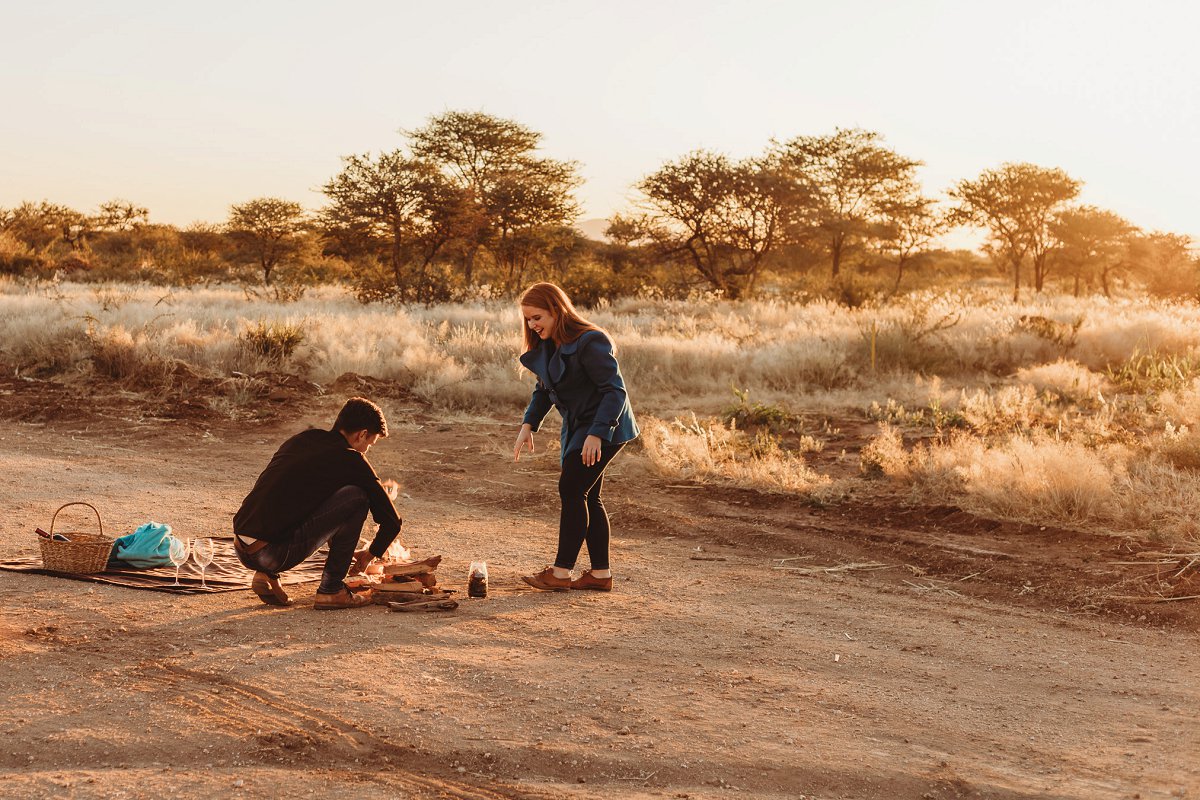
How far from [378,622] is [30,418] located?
7.98 meters

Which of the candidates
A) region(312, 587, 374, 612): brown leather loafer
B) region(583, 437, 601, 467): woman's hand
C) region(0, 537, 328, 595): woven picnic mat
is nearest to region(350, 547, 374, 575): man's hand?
region(312, 587, 374, 612): brown leather loafer

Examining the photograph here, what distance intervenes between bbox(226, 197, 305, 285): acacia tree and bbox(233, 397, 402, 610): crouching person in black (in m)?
33.7

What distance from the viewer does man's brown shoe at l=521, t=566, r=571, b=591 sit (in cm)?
595

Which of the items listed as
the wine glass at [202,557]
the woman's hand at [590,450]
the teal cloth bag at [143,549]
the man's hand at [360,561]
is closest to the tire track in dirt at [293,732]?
the wine glass at [202,557]

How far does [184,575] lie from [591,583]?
7.24 feet

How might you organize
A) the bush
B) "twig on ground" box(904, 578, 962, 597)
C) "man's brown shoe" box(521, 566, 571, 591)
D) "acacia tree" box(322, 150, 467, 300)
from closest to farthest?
"man's brown shoe" box(521, 566, 571, 591), "twig on ground" box(904, 578, 962, 597), the bush, "acacia tree" box(322, 150, 467, 300)

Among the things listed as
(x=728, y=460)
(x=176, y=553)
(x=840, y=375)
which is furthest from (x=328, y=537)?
(x=840, y=375)

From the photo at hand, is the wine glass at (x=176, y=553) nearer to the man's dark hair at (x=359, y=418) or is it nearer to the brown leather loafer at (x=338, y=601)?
the brown leather loafer at (x=338, y=601)

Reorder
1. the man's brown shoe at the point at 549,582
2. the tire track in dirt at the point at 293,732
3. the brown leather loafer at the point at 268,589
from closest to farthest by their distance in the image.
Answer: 1. the tire track in dirt at the point at 293,732
2. the brown leather loafer at the point at 268,589
3. the man's brown shoe at the point at 549,582

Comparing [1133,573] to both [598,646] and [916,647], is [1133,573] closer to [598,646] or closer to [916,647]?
[916,647]

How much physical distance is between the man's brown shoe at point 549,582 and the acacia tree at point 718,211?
24.5 m

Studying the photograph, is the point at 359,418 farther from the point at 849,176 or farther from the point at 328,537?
the point at 849,176

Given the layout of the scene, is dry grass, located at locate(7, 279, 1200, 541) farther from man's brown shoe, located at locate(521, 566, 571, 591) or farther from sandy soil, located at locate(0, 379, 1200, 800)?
man's brown shoe, located at locate(521, 566, 571, 591)

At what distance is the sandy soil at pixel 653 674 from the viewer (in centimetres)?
361
